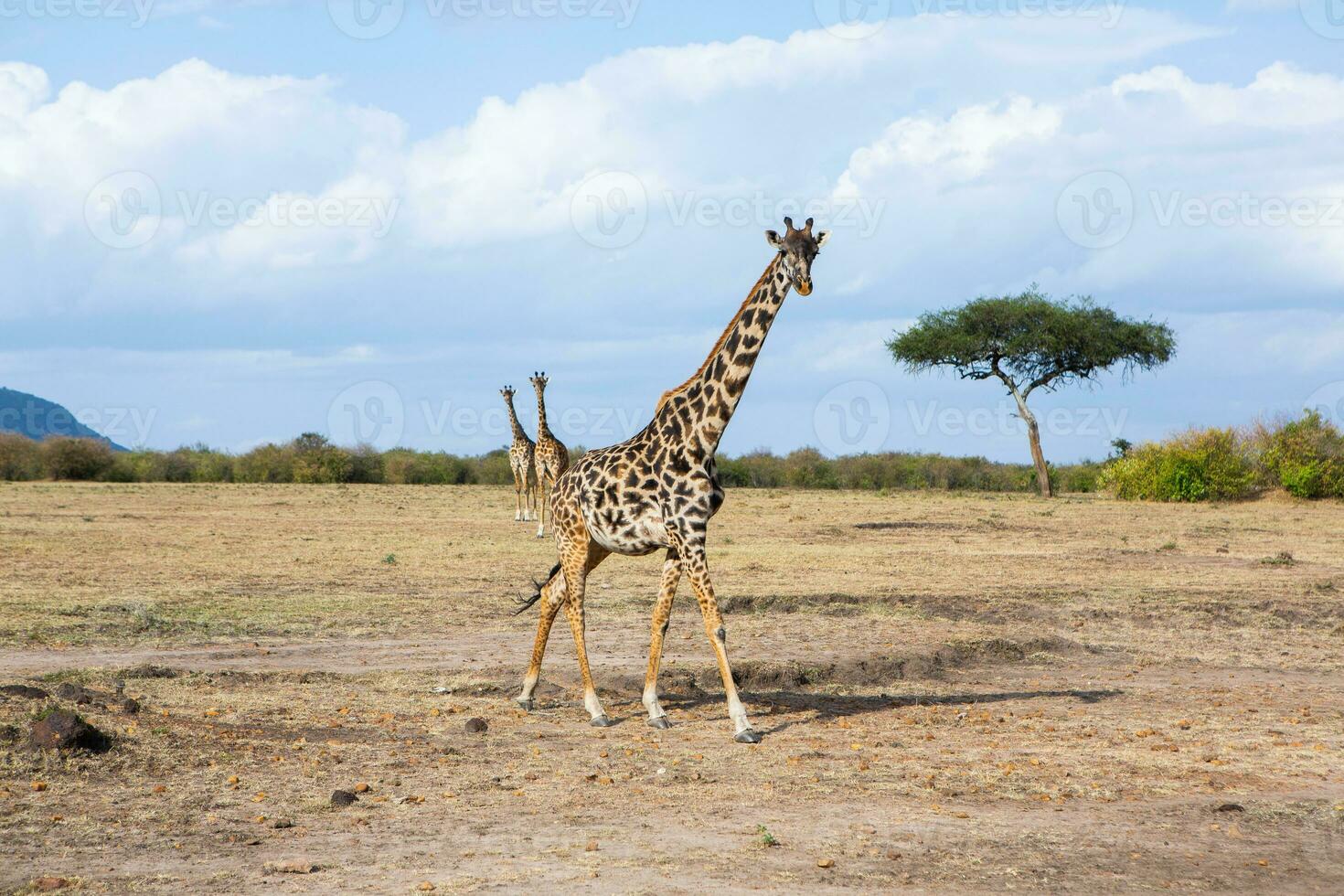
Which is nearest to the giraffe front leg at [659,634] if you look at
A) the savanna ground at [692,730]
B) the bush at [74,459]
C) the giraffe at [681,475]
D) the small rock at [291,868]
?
the giraffe at [681,475]

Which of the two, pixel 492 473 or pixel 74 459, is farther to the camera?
pixel 492 473

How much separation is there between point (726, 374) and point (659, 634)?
6.33ft

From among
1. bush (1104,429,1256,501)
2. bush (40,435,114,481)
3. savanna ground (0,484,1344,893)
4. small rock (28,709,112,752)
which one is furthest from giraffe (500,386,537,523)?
bush (40,435,114,481)

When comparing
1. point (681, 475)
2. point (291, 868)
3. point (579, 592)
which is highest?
point (681, 475)

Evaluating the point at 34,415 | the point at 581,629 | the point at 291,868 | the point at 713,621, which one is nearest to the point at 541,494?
the point at 581,629

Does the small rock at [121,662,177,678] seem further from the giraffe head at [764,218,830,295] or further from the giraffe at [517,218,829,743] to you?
the giraffe head at [764,218,830,295]

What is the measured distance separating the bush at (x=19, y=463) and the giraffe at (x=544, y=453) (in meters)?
29.5

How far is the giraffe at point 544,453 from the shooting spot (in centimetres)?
2880

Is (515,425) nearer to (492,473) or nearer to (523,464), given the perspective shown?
(523,464)

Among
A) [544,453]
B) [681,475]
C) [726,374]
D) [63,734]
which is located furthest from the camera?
[544,453]

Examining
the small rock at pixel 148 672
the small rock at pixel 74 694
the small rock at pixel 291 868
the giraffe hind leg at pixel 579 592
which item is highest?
the giraffe hind leg at pixel 579 592

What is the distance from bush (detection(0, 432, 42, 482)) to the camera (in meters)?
51.0

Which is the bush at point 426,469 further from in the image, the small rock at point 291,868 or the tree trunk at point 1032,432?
the small rock at point 291,868

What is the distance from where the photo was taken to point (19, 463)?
51.1m
